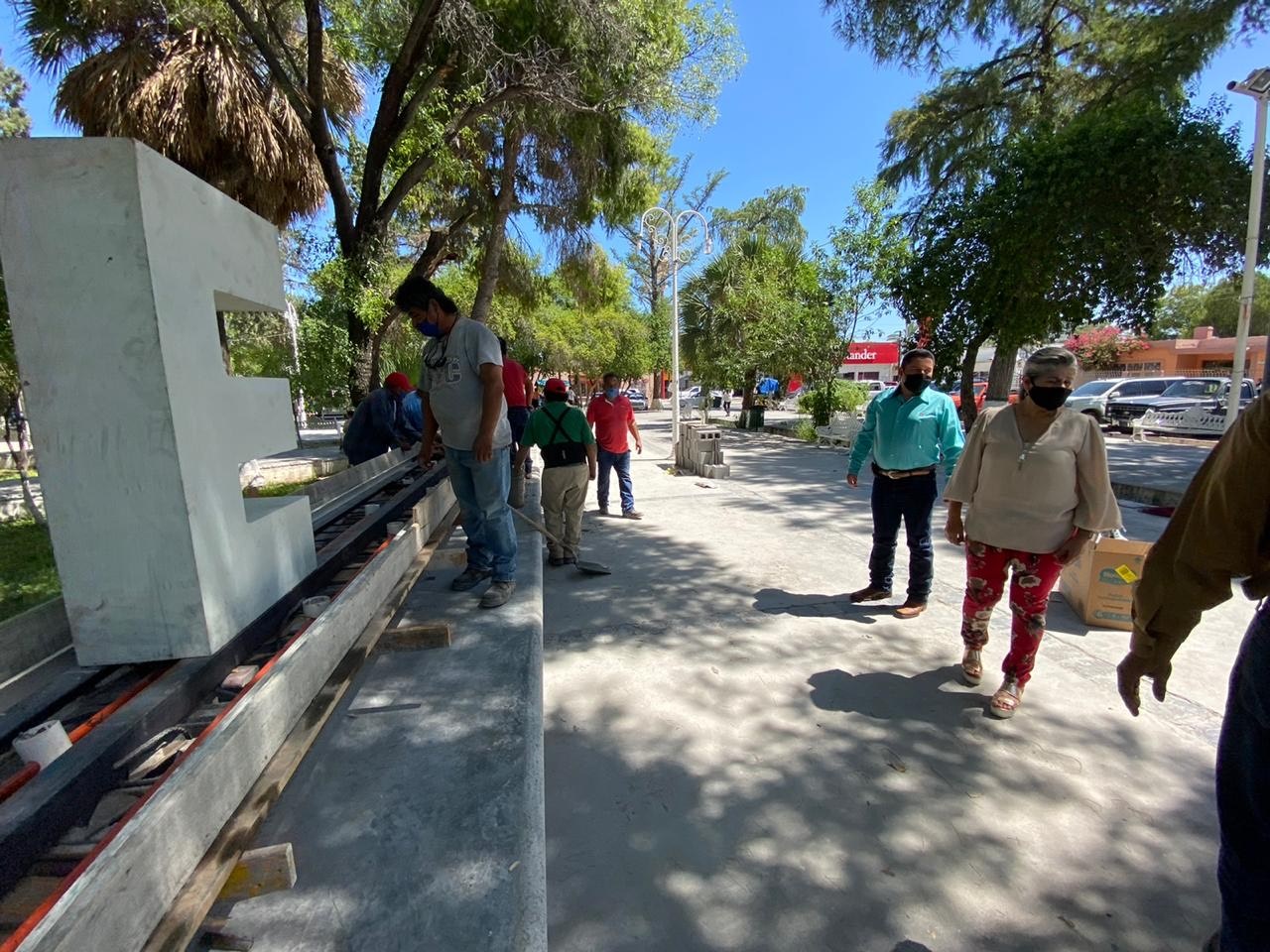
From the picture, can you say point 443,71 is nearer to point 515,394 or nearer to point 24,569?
point 515,394

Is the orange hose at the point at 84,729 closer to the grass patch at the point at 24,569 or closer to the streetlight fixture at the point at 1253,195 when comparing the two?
the grass patch at the point at 24,569

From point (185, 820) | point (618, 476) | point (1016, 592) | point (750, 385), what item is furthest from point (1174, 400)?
point (185, 820)

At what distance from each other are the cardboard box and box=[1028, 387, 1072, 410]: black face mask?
4.93 feet

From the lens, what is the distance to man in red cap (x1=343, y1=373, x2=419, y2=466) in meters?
6.86

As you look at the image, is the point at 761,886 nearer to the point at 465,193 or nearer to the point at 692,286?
the point at 465,193

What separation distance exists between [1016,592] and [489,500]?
2.70 meters

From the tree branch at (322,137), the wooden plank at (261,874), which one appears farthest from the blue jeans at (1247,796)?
the tree branch at (322,137)

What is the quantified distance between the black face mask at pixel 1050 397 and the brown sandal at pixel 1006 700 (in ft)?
4.39

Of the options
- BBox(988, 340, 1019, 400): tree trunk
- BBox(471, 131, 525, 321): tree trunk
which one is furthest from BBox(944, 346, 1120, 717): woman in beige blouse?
BBox(988, 340, 1019, 400): tree trunk

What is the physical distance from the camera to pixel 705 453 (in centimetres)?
1085

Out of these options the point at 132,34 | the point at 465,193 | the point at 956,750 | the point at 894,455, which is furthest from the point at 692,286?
the point at 956,750

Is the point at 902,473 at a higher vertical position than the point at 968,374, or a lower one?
lower

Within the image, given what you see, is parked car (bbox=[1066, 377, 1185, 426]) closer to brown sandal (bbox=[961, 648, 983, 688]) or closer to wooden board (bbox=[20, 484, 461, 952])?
brown sandal (bbox=[961, 648, 983, 688])

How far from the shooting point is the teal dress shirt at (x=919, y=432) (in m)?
4.06
